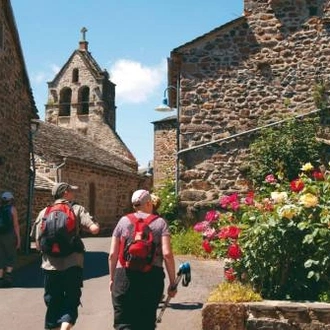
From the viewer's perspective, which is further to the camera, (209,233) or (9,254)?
(9,254)

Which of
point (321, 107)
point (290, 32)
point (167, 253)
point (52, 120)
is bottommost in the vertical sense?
point (167, 253)

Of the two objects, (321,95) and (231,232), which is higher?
(321,95)

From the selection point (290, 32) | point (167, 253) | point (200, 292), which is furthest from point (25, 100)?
point (167, 253)

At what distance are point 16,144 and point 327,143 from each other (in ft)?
27.3

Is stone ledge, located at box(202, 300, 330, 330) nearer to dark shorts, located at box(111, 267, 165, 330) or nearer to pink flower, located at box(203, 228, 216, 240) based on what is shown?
dark shorts, located at box(111, 267, 165, 330)

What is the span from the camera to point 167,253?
195 inches

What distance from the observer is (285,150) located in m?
13.8

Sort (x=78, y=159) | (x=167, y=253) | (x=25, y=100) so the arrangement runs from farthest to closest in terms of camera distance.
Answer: (x=78, y=159) → (x=25, y=100) → (x=167, y=253)

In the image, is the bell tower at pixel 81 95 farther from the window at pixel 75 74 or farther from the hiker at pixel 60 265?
the hiker at pixel 60 265

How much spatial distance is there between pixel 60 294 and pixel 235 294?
1.84m

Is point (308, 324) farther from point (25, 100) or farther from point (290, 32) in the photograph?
point (25, 100)

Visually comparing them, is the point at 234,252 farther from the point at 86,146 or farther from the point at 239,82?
the point at 86,146

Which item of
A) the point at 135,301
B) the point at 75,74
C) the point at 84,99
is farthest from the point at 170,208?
the point at 75,74

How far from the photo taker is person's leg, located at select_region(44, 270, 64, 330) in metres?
5.59
